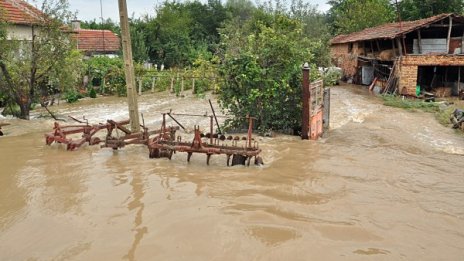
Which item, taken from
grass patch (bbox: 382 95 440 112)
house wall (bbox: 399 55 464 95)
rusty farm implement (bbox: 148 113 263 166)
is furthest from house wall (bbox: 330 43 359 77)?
rusty farm implement (bbox: 148 113 263 166)

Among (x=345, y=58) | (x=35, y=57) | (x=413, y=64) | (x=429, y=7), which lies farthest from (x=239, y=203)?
(x=429, y=7)

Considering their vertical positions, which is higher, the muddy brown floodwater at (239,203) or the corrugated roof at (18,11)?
the corrugated roof at (18,11)

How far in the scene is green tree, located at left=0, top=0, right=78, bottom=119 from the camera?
16141 millimetres

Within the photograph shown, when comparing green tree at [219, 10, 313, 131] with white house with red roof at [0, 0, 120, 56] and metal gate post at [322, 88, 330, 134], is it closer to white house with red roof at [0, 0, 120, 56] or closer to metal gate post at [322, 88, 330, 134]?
metal gate post at [322, 88, 330, 134]

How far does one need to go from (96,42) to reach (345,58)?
68.3ft

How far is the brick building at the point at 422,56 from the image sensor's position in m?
23.7

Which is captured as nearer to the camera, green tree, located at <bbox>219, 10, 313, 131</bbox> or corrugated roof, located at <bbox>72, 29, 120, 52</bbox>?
green tree, located at <bbox>219, 10, 313, 131</bbox>

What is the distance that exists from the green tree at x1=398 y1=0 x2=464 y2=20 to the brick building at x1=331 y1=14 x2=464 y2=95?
8996mm

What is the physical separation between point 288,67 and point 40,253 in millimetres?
9104

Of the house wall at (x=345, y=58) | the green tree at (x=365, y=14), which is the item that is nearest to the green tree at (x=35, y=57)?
the house wall at (x=345, y=58)

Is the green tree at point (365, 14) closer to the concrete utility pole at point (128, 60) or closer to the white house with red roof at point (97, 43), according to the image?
the white house with red roof at point (97, 43)

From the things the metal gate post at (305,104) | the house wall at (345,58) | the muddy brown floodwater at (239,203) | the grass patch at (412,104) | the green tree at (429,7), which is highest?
the green tree at (429,7)

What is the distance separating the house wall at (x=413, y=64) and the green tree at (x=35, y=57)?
1722 cm

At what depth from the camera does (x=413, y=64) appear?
933 inches
